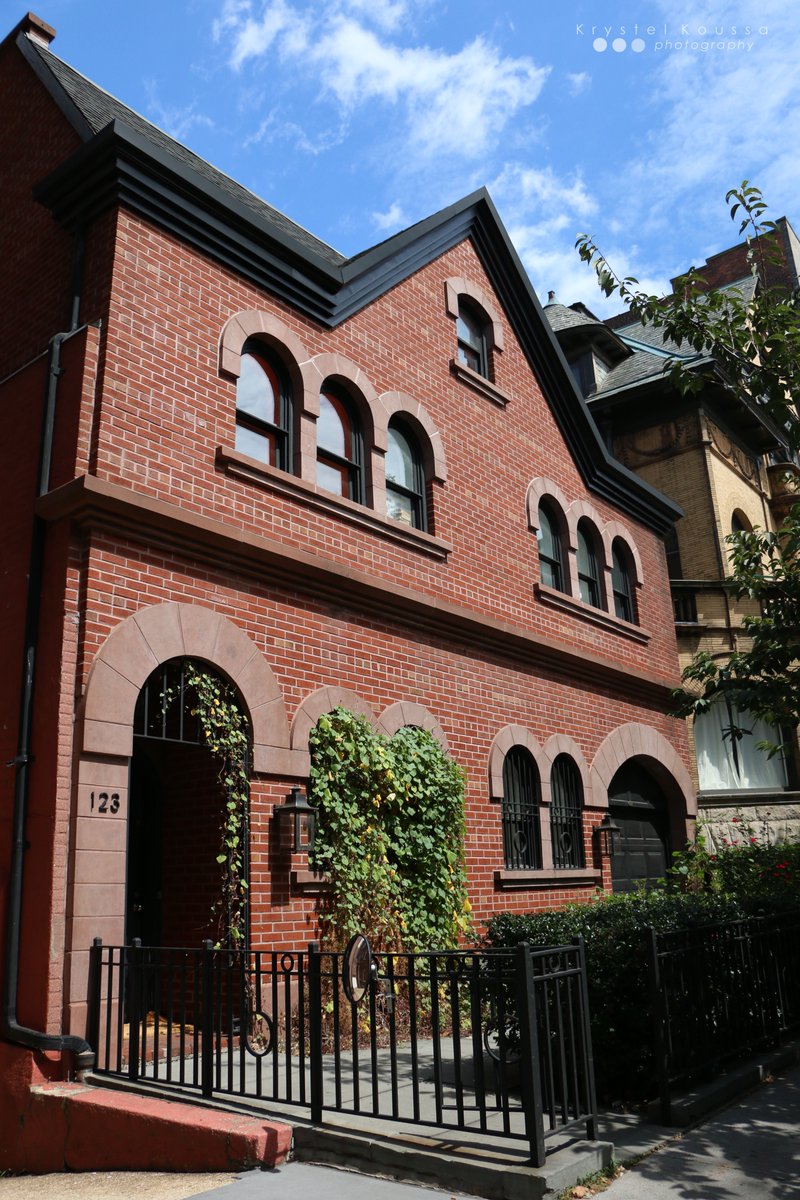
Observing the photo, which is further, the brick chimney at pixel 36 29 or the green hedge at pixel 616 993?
the brick chimney at pixel 36 29

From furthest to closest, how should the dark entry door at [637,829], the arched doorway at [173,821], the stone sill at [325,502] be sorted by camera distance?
the dark entry door at [637,829] < the stone sill at [325,502] < the arched doorway at [173,821]

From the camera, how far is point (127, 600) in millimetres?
7668

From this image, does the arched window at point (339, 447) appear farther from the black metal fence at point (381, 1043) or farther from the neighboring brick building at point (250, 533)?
the black metal fence at point (381, 1043)

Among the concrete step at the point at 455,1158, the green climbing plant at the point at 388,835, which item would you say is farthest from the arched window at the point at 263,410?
the concrete step at the point at 455,1158

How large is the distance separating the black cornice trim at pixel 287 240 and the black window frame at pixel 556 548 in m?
1.25

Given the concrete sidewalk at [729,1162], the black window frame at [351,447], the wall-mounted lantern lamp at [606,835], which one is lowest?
the concrete sidewalk at [729,1162]

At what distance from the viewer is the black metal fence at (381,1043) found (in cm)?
513

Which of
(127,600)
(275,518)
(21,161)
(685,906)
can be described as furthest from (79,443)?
(685,906)

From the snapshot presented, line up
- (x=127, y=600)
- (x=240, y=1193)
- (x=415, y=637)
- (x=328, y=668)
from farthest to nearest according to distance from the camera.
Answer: (x=415, y=637)
(x=328, y=668)
(x=127, y=600)
(x=240, y=1193)

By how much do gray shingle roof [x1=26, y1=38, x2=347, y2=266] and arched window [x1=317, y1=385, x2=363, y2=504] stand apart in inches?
57.8

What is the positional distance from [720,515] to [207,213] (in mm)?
13600

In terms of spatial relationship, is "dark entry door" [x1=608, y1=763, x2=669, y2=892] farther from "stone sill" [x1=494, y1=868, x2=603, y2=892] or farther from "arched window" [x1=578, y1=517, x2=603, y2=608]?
"arched window" [x1=578, y1=517, x2=603, y2=608]

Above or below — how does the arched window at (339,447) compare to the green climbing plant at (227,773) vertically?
above

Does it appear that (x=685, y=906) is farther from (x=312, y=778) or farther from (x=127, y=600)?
(x=127, y=600)
